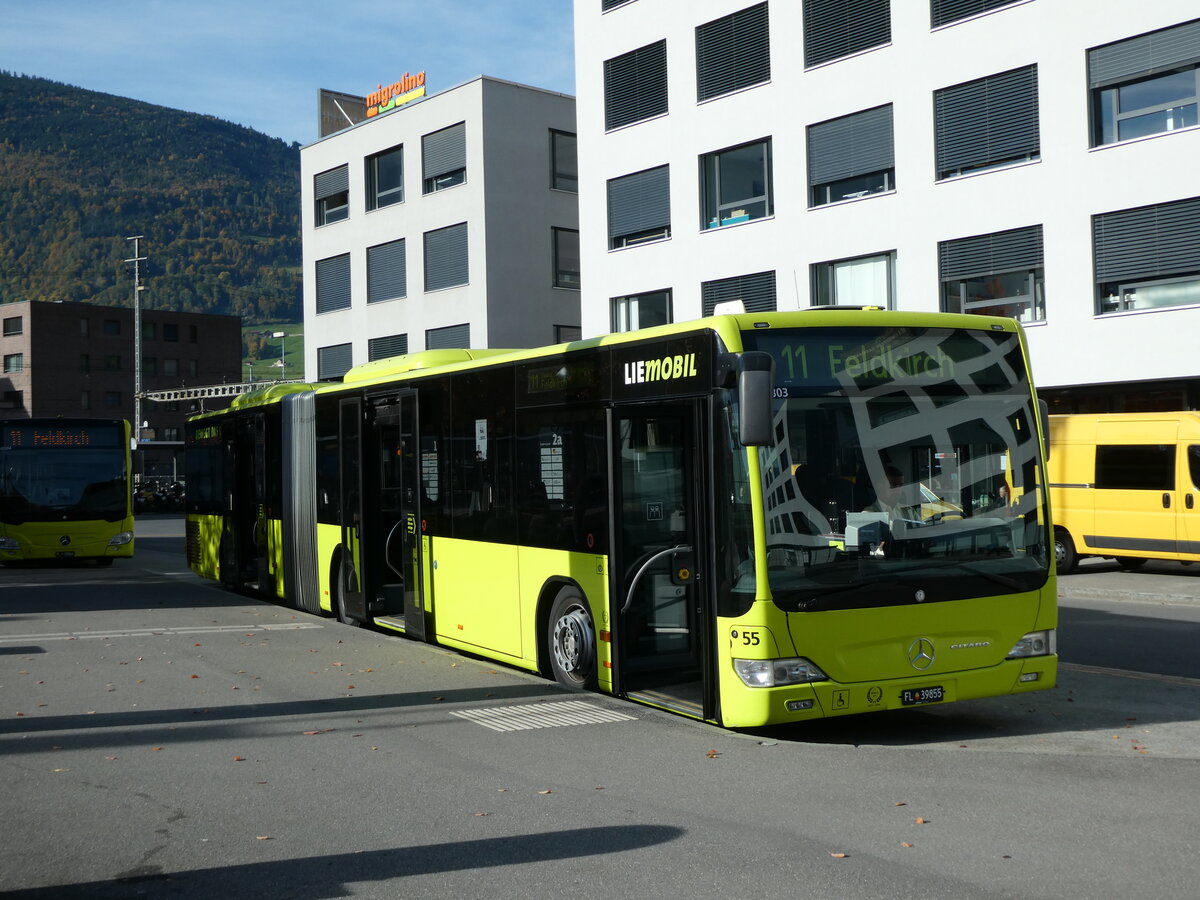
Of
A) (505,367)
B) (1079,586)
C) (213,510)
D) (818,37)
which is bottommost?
(1079,586)

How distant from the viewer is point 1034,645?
27.5 feet

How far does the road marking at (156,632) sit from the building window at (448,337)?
24.7 meters

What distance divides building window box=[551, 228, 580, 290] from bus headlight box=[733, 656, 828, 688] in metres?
33.4

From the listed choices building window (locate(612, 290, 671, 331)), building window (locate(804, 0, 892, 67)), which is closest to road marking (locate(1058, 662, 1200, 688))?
building window (locate(804, 0, 892, 67))

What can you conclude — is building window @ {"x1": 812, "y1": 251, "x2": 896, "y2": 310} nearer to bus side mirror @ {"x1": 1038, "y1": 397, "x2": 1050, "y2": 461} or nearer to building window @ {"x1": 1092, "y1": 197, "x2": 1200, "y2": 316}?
building window @ {"x1": 1092, "y1": 197, "x2": 1200, "y2": 316}

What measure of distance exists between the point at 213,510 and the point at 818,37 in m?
17.0

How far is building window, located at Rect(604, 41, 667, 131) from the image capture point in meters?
32.2

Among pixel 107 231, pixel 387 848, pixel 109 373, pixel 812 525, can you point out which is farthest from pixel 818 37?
pixel 107 231

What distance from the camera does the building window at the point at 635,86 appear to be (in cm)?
3225

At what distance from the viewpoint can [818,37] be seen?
93.2 ft

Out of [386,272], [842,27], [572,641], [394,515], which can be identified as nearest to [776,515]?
[572,641]

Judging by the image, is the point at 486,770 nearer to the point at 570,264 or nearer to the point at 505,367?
the point at 505,367

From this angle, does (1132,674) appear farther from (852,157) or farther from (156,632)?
(852,157)

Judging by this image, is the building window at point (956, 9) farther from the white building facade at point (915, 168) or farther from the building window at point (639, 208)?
the building window at point (639, 208)
